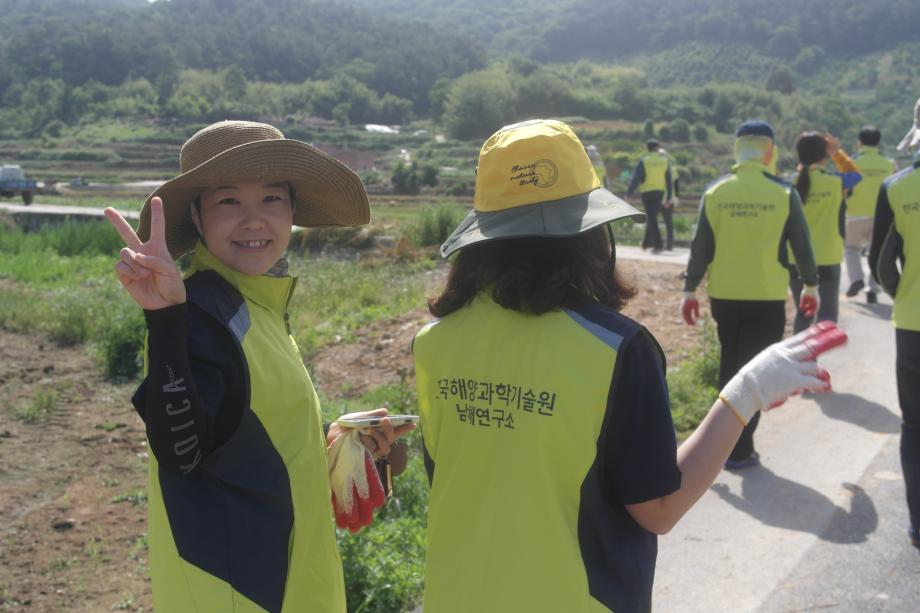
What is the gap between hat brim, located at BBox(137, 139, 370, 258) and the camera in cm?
229

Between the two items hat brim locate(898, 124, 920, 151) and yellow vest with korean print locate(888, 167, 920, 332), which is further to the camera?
hat brim locate(898, 124, 920, 151)

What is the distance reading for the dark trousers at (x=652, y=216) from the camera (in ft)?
50.1

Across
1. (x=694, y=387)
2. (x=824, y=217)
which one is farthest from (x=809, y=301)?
(x=824, y=217)

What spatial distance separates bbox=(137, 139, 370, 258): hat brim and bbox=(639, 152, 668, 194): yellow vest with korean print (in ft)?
41.7

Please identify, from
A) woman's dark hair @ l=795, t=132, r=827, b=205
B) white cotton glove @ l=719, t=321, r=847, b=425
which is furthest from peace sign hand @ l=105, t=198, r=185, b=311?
woman's dark hair @ l=795, t=132, r=827, b=205

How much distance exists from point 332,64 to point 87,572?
559ft

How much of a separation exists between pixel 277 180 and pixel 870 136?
9.51m

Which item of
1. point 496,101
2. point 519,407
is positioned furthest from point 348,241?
point 496,101

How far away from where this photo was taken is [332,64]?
168m

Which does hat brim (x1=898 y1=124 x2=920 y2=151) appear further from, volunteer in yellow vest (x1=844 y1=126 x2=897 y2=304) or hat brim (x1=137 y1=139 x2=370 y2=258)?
volunteer in yellow vest (x1=844 y1=126 x2=897 y2=304)

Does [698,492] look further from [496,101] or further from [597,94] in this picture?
[597,94]

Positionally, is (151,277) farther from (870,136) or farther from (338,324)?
(870,136)

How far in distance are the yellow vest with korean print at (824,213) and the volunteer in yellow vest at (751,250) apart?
2333mm

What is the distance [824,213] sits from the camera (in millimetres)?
8086
